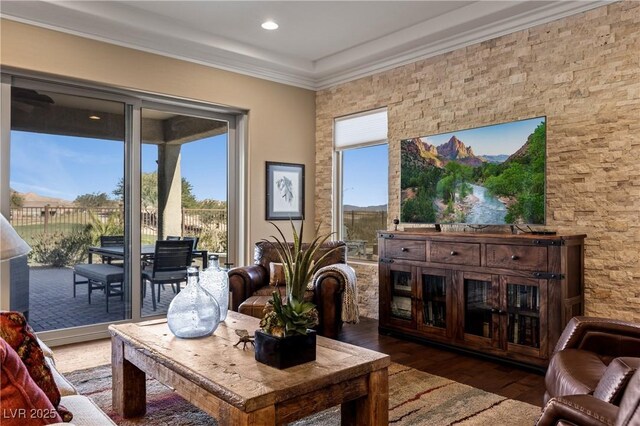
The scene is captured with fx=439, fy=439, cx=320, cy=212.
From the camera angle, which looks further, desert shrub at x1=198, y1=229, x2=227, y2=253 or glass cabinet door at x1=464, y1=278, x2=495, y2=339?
desert shrub at x1=198, y1=229, x2=227, y2=253

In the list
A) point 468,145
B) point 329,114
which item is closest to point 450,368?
point 468,145

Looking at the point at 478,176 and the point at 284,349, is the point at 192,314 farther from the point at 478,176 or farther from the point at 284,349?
the point at 478,176

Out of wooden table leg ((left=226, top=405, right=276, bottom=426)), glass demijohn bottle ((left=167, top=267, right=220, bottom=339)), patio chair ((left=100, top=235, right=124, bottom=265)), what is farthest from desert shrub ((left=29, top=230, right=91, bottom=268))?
wooden table leg ((left=226, top=405, right=276, bottom=426))

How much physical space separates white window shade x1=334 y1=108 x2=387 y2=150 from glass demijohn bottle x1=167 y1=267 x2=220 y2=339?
3.27 meters

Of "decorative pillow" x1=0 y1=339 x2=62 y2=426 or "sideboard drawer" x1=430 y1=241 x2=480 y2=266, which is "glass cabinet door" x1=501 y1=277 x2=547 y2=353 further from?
"decorative pillow" x1=0 y1=339 x2=62 y2=426

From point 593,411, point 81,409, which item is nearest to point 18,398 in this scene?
point 81,409

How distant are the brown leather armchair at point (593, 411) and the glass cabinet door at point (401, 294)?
258 centimetres

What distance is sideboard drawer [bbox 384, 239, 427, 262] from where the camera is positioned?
3.99 metres

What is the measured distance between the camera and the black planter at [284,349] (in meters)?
1.87

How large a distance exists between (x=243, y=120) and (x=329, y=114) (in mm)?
1117

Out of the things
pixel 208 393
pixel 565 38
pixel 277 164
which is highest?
pixel 565 38

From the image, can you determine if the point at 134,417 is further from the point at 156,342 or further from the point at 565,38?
the point at 565,38

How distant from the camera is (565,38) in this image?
351 centimetres

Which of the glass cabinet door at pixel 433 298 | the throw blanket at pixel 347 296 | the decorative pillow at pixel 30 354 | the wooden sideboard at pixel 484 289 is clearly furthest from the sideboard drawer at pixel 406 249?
the decorative pillow at pixel 30 354
